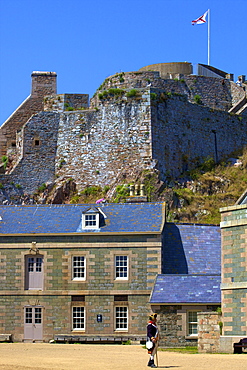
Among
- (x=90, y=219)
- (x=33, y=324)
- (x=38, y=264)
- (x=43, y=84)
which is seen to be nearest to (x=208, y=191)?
(x=43, y=84)

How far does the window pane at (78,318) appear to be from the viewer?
42.8 m

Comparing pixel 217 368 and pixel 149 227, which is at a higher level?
pixel 149 227

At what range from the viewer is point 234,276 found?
3412cm

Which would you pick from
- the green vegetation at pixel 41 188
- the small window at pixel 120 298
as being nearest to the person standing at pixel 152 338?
the small window at pixel 120 298

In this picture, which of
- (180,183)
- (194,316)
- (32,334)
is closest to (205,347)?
(194,316)

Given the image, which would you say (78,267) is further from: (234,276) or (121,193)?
(121,193)

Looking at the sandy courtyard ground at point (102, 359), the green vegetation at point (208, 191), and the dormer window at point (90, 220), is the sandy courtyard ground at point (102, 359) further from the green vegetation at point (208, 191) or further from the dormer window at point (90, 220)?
the green vegetation at point (208, 191)

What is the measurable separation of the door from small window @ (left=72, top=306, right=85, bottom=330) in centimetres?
140

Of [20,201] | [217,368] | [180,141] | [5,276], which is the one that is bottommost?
[217,368]

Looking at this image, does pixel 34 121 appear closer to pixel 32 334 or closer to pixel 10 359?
pixel 32 334

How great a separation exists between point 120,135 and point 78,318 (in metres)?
21.4

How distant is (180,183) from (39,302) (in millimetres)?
19793

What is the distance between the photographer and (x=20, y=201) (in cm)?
6219

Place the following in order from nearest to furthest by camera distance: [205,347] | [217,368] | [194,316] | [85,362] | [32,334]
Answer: [217,368]
[85,362]
[205,347]
[194,316]
[32,334]
